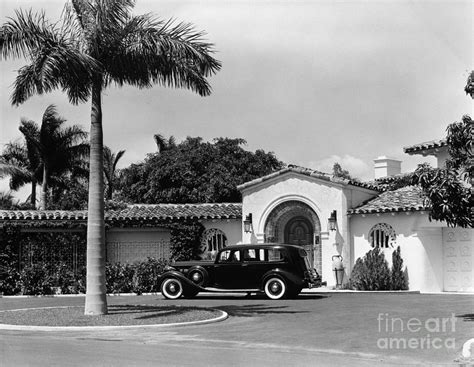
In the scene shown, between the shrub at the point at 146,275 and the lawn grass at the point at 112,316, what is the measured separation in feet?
25.6

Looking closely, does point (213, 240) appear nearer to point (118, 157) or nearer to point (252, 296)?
point (252, 296)

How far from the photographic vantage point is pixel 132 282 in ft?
84.4

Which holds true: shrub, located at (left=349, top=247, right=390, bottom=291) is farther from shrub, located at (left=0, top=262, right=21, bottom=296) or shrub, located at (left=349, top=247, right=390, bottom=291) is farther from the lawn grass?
shrub, located at (left=0, top=262, right=21, bottom=296)

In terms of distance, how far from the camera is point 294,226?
27.1 m

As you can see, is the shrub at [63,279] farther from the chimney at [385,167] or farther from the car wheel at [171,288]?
the chimney at [385,167]

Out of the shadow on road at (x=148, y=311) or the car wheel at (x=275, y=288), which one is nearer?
the shadow on road at (x=148, y=311)

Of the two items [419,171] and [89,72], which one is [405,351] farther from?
[89,72]

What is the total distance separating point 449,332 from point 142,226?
16.5m

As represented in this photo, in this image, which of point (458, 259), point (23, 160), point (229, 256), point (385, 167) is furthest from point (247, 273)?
point (23, 160)

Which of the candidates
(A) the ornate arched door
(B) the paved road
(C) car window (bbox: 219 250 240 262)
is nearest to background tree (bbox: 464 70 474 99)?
(B) the paved road

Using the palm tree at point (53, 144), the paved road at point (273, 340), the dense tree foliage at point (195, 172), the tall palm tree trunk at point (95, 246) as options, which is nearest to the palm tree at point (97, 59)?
the tall palm tree trunk at point (95, 246)

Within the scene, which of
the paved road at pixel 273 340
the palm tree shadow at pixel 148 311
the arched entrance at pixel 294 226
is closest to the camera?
Result: the paved road at pixel 273 340

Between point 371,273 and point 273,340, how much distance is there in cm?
1249

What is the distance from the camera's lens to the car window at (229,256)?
21.8 meters
